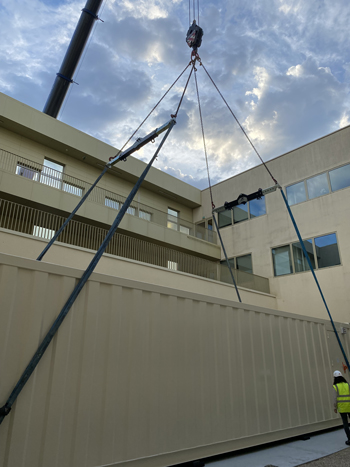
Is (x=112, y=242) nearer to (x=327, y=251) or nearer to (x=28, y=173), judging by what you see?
(x=28, y=173)

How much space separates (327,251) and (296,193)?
4.13 metres

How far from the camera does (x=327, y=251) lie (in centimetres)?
1828

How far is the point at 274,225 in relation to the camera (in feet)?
68.8

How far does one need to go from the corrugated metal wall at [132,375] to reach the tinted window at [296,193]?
1483 cm

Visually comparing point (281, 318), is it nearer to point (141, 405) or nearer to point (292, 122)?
point (141, 405)

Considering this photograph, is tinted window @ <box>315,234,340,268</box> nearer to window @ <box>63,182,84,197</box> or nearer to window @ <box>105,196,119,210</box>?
window @ <box>105,196,119,210</box>

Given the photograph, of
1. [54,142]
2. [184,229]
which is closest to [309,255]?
[184,229]

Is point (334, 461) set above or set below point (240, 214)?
below

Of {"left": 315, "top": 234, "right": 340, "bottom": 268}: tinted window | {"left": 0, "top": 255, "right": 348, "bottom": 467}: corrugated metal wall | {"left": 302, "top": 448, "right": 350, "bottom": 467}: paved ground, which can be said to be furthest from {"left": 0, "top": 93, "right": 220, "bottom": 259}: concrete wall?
{"left": 302, "top": 448, "right": 350, "bottom": 467}: paved ground

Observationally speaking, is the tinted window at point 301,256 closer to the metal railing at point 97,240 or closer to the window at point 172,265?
the metal railing at point 97,240

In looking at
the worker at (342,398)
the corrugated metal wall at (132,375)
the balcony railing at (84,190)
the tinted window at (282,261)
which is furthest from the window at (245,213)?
the corrugated metal wall at (132,375)

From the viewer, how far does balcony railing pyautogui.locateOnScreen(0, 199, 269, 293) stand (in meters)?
15.6

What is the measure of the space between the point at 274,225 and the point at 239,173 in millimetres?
4977

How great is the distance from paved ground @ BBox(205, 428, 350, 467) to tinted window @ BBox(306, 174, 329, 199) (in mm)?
14863
